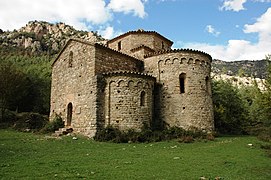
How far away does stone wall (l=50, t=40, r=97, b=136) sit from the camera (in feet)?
62.7

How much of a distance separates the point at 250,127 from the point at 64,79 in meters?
19.1

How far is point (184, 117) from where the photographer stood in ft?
66.3

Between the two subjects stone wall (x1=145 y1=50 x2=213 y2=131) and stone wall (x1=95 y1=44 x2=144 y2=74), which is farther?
stone wall (x1=145 y1=50 x2=213 y2=131)

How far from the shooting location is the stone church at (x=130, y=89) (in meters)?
18.7

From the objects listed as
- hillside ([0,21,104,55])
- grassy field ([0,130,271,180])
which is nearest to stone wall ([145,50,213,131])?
grassy field ([0,130,271,180])

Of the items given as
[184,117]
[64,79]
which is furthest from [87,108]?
[184,117]

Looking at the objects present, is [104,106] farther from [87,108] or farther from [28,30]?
[28,30]

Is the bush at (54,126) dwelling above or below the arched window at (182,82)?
below

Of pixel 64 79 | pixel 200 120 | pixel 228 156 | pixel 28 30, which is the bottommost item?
pixel 228 156

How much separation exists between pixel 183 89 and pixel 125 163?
40.1ft

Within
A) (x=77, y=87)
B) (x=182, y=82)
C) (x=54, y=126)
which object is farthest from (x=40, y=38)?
(x=182, y=82)

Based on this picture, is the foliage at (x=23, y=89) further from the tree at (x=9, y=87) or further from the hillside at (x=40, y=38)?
the hillside at (x=40, y=38)

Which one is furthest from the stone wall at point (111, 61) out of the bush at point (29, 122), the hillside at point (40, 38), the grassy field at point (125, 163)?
the hillside at point (40, 38)

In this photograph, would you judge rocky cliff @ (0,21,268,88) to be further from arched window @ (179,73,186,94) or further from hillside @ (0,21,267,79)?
arched window @ (179,73,186,94)
